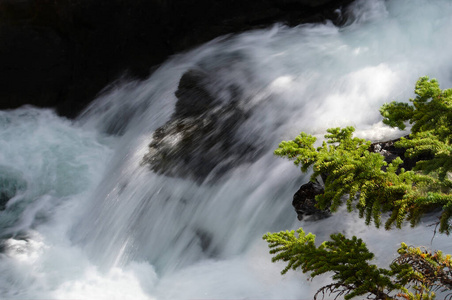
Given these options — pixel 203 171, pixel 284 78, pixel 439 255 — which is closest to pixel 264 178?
pixel 203 171

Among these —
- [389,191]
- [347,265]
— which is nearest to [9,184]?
[347,265]

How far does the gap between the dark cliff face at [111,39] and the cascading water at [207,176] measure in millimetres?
332

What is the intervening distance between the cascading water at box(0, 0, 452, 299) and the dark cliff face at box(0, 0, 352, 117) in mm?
332

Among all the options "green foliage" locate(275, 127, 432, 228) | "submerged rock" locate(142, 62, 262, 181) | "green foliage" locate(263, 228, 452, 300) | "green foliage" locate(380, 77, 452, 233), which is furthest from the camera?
"submerged rock" locate(142, 62, 262, 181)

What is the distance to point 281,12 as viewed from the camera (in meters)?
9.53

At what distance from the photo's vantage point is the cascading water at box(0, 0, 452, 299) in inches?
227

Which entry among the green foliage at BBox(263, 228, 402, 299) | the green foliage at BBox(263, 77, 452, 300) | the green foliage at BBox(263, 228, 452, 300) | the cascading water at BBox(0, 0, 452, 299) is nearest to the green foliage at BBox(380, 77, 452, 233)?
the green foliage at BBox(263, 77, 452, 300)

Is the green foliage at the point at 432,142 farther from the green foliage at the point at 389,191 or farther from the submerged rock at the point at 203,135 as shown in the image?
the submerged rock at the point at 203,135

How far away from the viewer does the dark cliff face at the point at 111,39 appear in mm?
9156

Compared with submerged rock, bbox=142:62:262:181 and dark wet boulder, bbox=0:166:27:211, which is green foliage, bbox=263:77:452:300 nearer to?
submerged rock, bbox=142:62:262:181

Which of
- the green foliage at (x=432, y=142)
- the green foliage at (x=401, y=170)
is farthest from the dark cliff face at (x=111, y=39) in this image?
the green foliage at (x=401, y=170)

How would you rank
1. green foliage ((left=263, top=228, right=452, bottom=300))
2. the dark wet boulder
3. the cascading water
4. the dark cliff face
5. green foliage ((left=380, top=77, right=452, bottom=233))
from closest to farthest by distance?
green foliage ((left=380, top=77, right=452, bottom=233))
green foliage ((left=263, top=228, right=452, bottom=300))
the cascading water
the dark wet boulder
the dark cliff face

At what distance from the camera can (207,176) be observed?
6.51m

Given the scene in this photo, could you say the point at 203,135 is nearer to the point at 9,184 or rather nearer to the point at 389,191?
the point at 9,184
